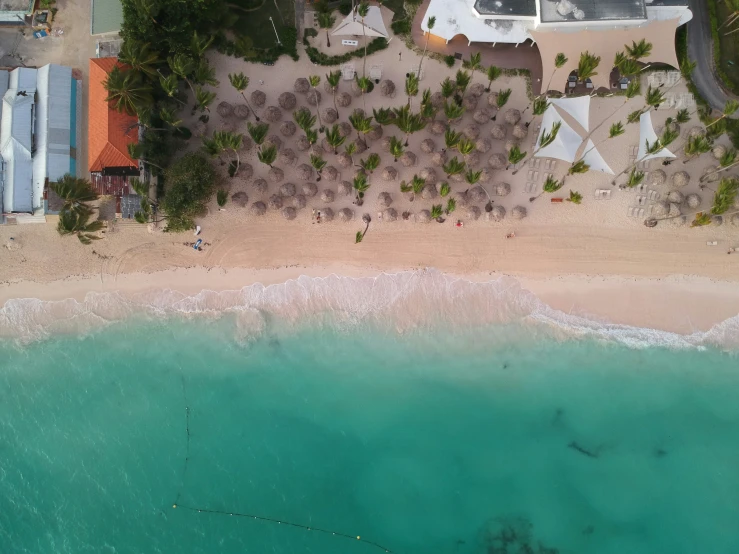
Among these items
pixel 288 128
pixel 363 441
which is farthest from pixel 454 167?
pixel 363 441

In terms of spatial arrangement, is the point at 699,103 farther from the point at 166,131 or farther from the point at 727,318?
the point at 166,131

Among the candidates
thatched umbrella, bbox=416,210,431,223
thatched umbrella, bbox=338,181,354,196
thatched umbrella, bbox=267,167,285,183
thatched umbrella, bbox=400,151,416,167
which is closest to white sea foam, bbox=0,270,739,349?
thatched umbrella, bbox=416,210,431,223

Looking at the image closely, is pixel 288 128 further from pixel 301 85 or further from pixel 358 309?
pixel 358 309

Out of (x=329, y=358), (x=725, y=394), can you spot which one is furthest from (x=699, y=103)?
(x=329, y=358)

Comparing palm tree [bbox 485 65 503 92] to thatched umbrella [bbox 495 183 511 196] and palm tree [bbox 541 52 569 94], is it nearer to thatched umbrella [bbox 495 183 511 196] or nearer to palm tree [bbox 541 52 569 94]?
palm tree [bbox 541 52 569 94]

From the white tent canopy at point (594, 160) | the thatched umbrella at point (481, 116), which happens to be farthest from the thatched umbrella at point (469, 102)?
the white tent canopy at point (594, 160)

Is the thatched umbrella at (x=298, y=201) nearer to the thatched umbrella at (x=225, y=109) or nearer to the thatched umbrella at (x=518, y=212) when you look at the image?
the thatched umbrella at (x=225, y=109)
